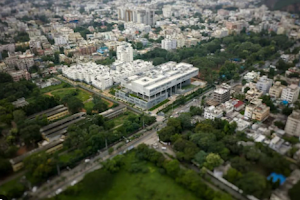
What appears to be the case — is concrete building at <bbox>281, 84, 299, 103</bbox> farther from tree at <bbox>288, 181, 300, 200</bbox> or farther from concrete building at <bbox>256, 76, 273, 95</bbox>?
tree at <bbox>288, 181, 300, 200</bbox>

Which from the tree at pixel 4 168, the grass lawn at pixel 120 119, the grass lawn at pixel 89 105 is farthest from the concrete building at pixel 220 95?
the tree at pixel 4 168

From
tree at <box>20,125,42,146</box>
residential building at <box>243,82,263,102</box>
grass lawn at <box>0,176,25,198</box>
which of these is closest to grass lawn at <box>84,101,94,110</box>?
tree at <box>20,125,42,146</box>

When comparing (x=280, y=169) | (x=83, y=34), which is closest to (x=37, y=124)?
(x=280, y=169)

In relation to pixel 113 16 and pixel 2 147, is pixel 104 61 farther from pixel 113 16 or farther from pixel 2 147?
pixel 113 16

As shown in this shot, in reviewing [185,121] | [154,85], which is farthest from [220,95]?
[154,85]

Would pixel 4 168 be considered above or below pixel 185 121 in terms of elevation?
below

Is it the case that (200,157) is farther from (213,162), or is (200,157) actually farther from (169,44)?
(169,44)
